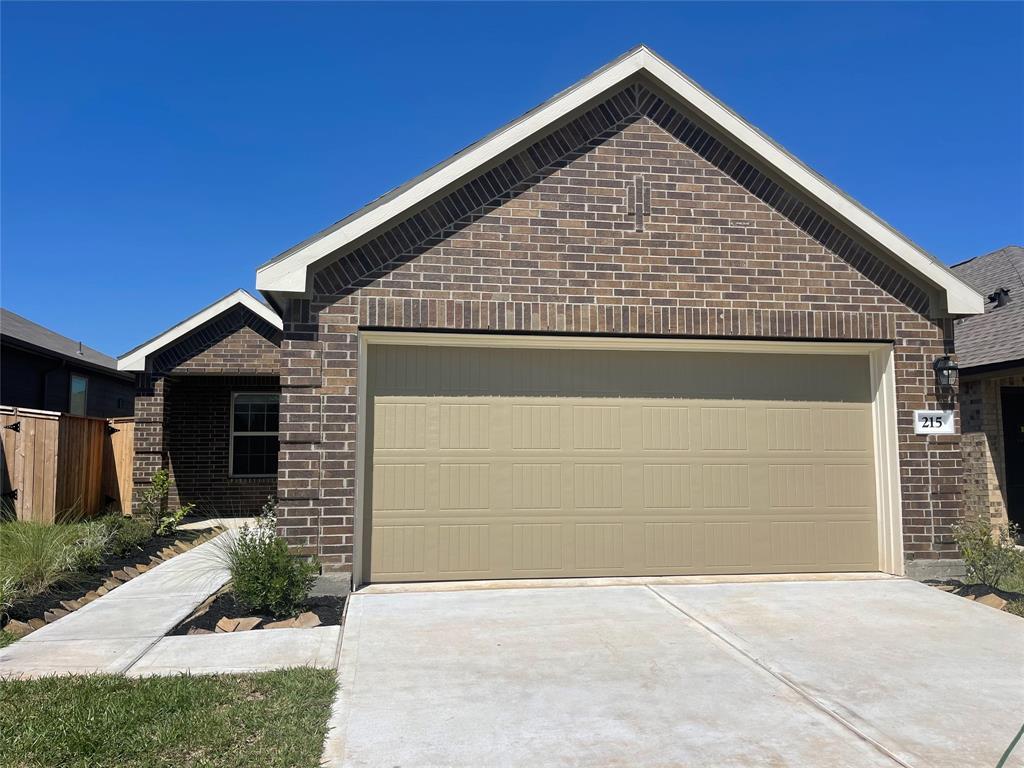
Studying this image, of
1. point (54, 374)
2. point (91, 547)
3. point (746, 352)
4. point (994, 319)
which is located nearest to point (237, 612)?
point (91, 547)

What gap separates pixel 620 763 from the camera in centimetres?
399

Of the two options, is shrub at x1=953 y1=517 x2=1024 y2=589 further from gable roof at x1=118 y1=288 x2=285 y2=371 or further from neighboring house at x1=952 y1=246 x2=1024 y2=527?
gable roof at x1=118 y1=288 x2=285 y2=371

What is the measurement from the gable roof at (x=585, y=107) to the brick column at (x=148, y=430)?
A: 7912 mm

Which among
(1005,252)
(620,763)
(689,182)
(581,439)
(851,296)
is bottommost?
(620,763)

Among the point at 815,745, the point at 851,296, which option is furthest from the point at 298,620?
the point at 851,296

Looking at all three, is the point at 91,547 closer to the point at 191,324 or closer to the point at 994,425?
the point at 191,324

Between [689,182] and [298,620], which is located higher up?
[689,182]

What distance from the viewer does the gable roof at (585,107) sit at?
793 centimetres

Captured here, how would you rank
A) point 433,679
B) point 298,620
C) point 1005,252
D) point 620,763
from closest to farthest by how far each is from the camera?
point 620,763 → point 433,679 → point 298,620 → point 1005,252

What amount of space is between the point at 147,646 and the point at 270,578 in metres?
1.19

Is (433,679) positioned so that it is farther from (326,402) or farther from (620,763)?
(326,402)

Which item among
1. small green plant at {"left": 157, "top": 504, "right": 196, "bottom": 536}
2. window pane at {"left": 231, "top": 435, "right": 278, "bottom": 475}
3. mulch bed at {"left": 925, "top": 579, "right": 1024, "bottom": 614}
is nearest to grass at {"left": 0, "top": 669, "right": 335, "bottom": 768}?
mulch bed at {"left": 925, "top": 579, "right": 1024, "bottom": 614}

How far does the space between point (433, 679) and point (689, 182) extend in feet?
20.6

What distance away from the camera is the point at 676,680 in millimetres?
5254
